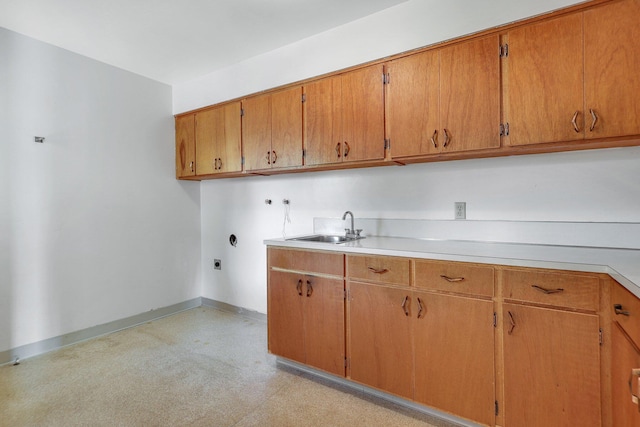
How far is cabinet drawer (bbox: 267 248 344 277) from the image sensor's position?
7.06 ft

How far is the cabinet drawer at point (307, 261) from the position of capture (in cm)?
215

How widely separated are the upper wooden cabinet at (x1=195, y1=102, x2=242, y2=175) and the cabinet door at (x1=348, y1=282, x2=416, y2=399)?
6.02 ft

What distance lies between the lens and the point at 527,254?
166 cm

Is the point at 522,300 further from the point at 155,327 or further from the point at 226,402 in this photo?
the point at 155,327

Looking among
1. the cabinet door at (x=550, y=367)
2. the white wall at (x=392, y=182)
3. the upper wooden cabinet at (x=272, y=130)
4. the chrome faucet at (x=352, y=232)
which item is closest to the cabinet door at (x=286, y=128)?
the upper wooden cabinet at (x=272, y=130)

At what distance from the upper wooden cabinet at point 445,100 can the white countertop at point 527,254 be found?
2.04 ft

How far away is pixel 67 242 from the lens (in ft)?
9.47

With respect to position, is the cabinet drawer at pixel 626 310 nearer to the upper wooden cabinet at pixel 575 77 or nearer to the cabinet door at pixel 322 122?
the upper wooden cabinet at pixel 575 77

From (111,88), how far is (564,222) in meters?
4.01

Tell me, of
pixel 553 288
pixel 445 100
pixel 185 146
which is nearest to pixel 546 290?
pixel 553 288

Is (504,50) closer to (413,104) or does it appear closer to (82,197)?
(413,104)

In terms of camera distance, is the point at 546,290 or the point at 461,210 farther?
the point at 461,210

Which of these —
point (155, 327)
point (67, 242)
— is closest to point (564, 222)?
point (155, 327)

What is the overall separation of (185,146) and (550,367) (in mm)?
3705
